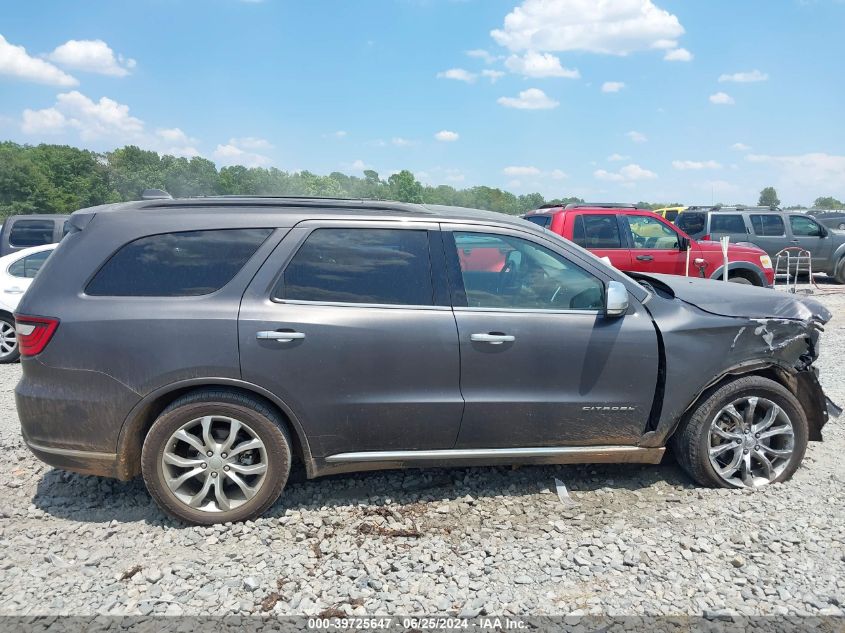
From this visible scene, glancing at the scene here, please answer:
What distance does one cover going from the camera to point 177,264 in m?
3.40

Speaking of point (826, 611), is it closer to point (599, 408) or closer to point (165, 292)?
point (599, 408)

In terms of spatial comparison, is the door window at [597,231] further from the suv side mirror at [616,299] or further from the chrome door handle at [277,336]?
the chrome door handle at [277,336]

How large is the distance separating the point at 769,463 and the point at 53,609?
418 centimetres

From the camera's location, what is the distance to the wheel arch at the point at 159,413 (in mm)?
3273

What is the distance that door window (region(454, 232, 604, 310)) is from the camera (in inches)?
141

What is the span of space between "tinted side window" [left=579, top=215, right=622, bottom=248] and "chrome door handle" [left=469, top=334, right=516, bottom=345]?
20.3 feet

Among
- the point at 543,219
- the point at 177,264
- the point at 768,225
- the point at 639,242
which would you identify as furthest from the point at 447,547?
the point at 768,225

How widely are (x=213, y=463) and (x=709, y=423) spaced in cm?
304

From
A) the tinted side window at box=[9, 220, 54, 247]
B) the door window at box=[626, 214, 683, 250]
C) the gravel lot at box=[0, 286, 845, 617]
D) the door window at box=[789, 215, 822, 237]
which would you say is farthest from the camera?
the door window at box=[789, 215, 822, 237]

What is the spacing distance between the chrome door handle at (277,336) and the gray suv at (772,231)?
1326cm

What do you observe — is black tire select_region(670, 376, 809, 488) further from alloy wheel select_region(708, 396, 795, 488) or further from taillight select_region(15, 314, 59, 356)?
taillight select_region(15, 314, 59, 356)

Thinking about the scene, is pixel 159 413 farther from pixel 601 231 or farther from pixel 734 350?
pixel 601 231

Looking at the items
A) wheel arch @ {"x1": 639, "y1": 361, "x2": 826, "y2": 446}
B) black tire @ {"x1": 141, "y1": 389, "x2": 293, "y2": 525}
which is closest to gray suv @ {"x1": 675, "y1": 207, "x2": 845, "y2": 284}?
wheel arch @ {"x1": 639, "y1": 361, "x2": 826, "y2": 446}

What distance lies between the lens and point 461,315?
11.3 feet
